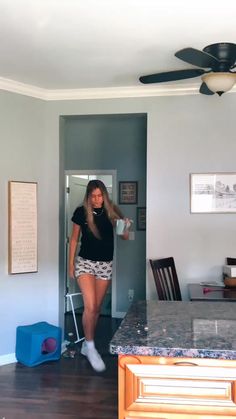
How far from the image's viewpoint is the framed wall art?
3.91 meters

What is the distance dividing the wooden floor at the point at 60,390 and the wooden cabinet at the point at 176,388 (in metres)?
1.71

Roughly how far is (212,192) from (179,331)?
2590mm

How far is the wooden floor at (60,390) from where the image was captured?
2914 mm

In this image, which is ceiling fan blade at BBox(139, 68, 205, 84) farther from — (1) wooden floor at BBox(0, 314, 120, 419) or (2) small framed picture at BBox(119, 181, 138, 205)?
(2) small framed picture at BBox(119, 181, 138, 205)

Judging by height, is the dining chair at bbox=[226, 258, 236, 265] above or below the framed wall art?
below

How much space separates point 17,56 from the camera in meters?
3.29

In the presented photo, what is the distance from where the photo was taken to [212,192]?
12.9 feet

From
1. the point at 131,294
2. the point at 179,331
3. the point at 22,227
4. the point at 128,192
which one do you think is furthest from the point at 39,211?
the point at 179,331

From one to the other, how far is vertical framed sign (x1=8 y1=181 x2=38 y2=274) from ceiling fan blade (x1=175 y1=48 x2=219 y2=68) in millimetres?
2057

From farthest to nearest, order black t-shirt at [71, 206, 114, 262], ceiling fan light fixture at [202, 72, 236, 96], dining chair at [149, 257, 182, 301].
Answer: black t-shirt at [71, 206, 114, 262] < dining chair at [149, 257, 182, 301] < ceiling fan light fixture at [202, 72, 236, 96]

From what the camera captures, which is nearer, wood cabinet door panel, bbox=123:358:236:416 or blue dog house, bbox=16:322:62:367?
wood cabinet door panel, bbox=123:358:236:416

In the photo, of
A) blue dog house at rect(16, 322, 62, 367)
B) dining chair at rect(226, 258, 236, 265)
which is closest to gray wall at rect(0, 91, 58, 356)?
blue dog house at rect(16, 322, 62, 367)

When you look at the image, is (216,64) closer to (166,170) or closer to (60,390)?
(166,170)

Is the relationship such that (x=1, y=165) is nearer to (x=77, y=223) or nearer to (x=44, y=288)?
(x=77, y=223)
